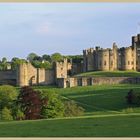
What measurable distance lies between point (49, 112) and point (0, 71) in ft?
147

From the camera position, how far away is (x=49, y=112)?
4447 cm

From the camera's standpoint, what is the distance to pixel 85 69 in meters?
92.4

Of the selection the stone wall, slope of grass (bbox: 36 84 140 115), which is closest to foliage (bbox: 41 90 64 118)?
slope of grass (bbox: 36 84 140 115)

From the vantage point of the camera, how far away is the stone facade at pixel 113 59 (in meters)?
90.2

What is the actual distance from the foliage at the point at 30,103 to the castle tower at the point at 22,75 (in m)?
35.1

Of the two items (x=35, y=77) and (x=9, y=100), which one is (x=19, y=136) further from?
(x=35, y=77)

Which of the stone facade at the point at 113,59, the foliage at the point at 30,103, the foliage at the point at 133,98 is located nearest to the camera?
the foliage at the point at 30,103

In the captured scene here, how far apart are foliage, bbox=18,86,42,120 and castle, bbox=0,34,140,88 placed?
29.4 metres

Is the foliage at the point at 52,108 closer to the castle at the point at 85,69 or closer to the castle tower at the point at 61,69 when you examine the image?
the castle at the point at 85,69

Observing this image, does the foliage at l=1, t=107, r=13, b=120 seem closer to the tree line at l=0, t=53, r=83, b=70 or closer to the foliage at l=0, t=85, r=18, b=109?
the foliage at l=0, t=85, r=18, b=109

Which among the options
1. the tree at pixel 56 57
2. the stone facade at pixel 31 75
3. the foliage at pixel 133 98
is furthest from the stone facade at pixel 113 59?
the tree at pixel 56 57

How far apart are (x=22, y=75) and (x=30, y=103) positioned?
1566 inches

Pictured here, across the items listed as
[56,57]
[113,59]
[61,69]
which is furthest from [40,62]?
[61,69]

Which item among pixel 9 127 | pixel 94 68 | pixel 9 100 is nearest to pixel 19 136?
pixel 9 127
